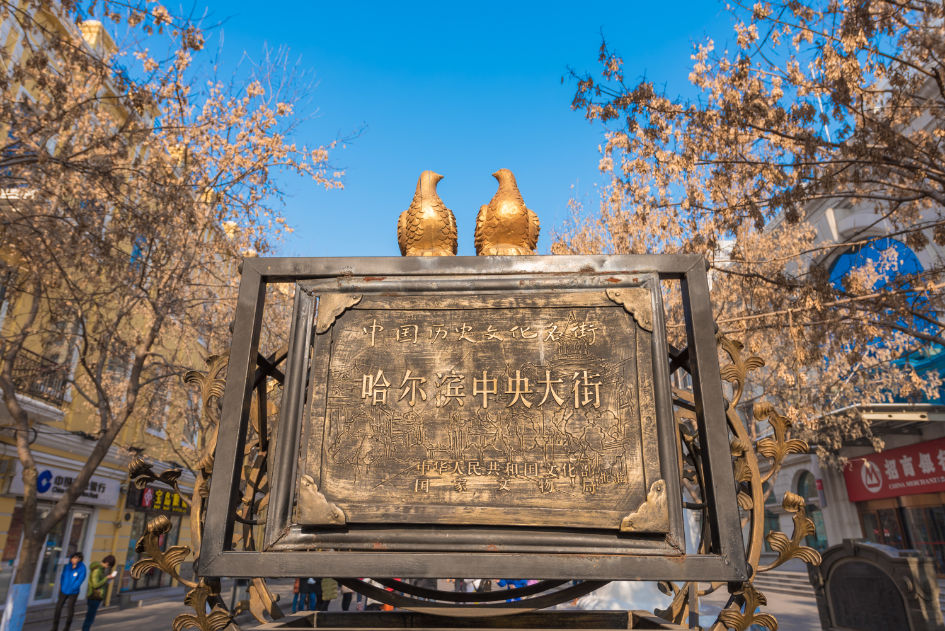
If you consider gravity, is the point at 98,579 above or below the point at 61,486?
below

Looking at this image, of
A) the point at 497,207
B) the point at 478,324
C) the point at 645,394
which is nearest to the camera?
the point at 645,394

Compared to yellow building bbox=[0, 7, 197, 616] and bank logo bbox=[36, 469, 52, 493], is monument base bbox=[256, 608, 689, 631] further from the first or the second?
bank logo bbox=[36, 469, 52, 493]

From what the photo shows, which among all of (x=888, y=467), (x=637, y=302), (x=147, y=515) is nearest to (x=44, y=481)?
(x=147, y=515)

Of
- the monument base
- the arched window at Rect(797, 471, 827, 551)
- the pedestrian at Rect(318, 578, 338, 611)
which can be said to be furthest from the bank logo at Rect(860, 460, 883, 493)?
A: the monument base

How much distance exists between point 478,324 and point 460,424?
0.53 m

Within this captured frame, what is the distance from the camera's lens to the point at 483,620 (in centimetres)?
387

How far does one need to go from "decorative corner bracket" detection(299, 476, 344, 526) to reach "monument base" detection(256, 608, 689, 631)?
4.47 ft

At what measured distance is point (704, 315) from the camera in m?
3.04

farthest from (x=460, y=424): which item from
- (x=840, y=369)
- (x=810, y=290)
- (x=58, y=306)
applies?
(x=840, y=369)

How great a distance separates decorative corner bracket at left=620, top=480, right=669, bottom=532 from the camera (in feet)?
8.70

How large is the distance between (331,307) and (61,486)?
16.2 metres

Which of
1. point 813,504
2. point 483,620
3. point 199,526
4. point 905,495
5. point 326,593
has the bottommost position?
point 326,593

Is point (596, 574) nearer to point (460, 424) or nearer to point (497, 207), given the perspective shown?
point (460, 424)

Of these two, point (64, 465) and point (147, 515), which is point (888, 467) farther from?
point (147, 515)
